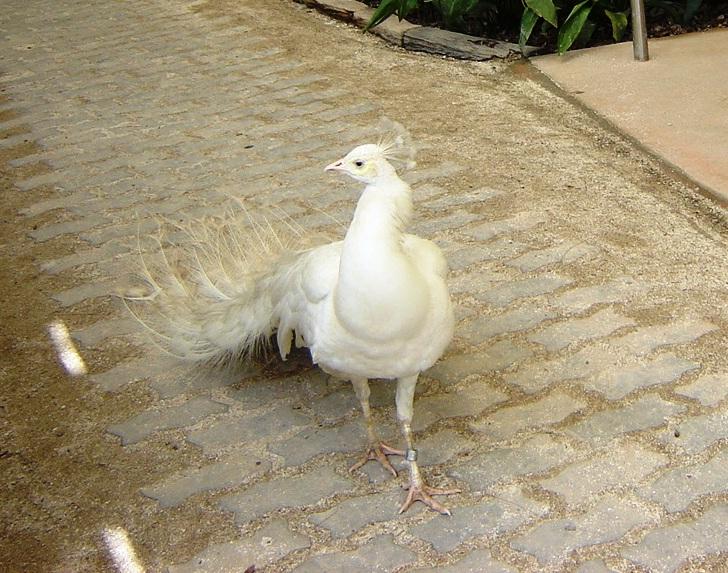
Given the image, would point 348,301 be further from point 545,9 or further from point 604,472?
point 545,9

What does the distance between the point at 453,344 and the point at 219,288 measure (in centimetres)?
79

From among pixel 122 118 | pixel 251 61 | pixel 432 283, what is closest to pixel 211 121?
pixel 122 118

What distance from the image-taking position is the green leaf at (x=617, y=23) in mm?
5668

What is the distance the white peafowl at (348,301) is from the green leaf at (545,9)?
2798 millimetres

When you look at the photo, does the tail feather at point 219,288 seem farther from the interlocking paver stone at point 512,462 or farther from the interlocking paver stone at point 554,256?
the interlocking paver stone at point 554,256

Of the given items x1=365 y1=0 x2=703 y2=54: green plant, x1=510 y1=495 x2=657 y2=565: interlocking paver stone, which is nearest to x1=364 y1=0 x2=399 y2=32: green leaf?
x1=365 y1=0 x2=703 y2=54: green plant

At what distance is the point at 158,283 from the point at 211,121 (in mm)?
2019

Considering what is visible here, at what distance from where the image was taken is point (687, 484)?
8.40 feet

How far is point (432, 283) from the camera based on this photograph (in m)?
2.52

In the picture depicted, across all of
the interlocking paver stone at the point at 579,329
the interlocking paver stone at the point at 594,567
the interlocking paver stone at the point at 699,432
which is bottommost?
the interlocking paver stone at the point at 594,567

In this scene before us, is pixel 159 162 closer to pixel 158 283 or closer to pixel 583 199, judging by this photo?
pixel 158 283

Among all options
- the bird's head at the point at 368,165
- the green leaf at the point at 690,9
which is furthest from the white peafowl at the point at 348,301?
the green leaf at the point at 690,9

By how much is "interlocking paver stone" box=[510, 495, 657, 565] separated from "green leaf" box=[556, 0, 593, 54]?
3587 mm

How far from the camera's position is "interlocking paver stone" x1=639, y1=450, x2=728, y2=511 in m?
2.51
